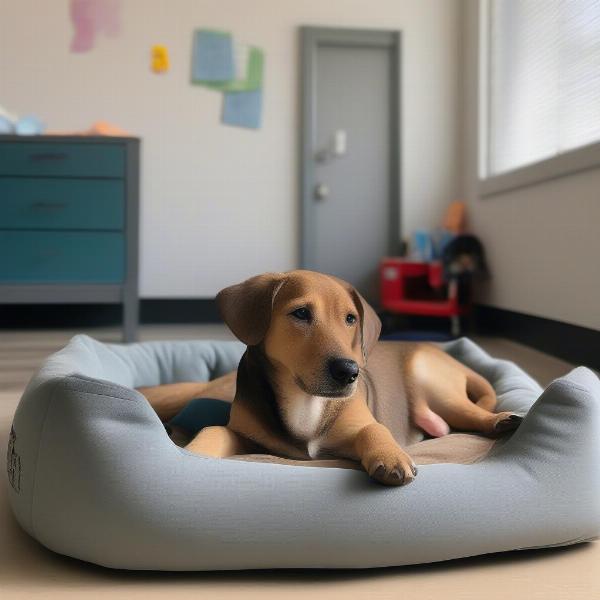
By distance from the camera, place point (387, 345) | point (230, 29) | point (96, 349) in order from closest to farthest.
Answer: point (387, 345), point (96, 349), point (230, 29)

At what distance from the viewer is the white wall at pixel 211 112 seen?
5.02 metres

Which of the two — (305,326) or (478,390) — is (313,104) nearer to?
(478,390)

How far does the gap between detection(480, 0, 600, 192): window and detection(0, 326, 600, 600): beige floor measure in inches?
91.2

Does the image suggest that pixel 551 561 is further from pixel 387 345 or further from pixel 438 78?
pixel 438 78

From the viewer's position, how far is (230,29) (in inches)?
202

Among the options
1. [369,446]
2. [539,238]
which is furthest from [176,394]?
[539,238]

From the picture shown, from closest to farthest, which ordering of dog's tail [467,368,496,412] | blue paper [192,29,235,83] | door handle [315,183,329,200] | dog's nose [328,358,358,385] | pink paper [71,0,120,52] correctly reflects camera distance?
1. dog's nose [328,358,358,385]
2. dog's tail [467,368,496,412]
3. pink paper [71,0,120,52]
4. blue paper [192,29,235,83]
5. door handle [315,183,329,200]

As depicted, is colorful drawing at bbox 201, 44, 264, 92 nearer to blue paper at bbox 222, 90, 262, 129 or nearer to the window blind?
blue paper at bbox 222, 90, 262, 129

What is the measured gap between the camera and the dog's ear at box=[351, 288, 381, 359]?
155 cm

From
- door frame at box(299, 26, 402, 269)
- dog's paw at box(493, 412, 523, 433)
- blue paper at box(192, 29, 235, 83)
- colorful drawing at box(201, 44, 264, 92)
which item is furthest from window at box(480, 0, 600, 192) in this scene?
dog's paw at box(493, 412, 523, 433)

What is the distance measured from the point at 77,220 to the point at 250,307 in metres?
2.82

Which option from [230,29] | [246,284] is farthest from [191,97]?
[246,284]

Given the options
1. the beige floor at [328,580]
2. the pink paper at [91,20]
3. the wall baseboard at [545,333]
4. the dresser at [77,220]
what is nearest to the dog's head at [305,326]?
the beige floor at [328,580]

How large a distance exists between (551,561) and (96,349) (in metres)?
1.34
